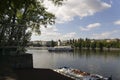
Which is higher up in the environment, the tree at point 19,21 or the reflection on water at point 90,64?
the tree at point 19,21

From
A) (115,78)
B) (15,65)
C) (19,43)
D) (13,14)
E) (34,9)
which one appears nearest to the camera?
(15,65)

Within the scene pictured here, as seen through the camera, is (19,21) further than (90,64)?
No

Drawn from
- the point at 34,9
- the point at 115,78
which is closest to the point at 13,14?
the point at 34,9

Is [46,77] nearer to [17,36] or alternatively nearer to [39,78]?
[39,78]

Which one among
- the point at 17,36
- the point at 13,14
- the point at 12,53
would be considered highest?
the point at 13,14

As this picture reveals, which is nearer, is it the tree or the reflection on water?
the tree

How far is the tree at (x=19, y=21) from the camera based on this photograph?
62.5ft

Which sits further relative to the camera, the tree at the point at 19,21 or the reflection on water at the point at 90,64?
the reflection on water at the point at 90,64

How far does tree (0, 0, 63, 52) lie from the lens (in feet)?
62.5

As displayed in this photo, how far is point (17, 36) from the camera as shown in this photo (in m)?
20.1

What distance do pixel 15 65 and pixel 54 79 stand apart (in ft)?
16.0

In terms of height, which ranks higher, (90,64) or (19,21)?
(19,21)

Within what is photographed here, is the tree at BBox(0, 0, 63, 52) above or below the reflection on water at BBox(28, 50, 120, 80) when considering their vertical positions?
above

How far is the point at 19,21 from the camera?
2573 centimetres
